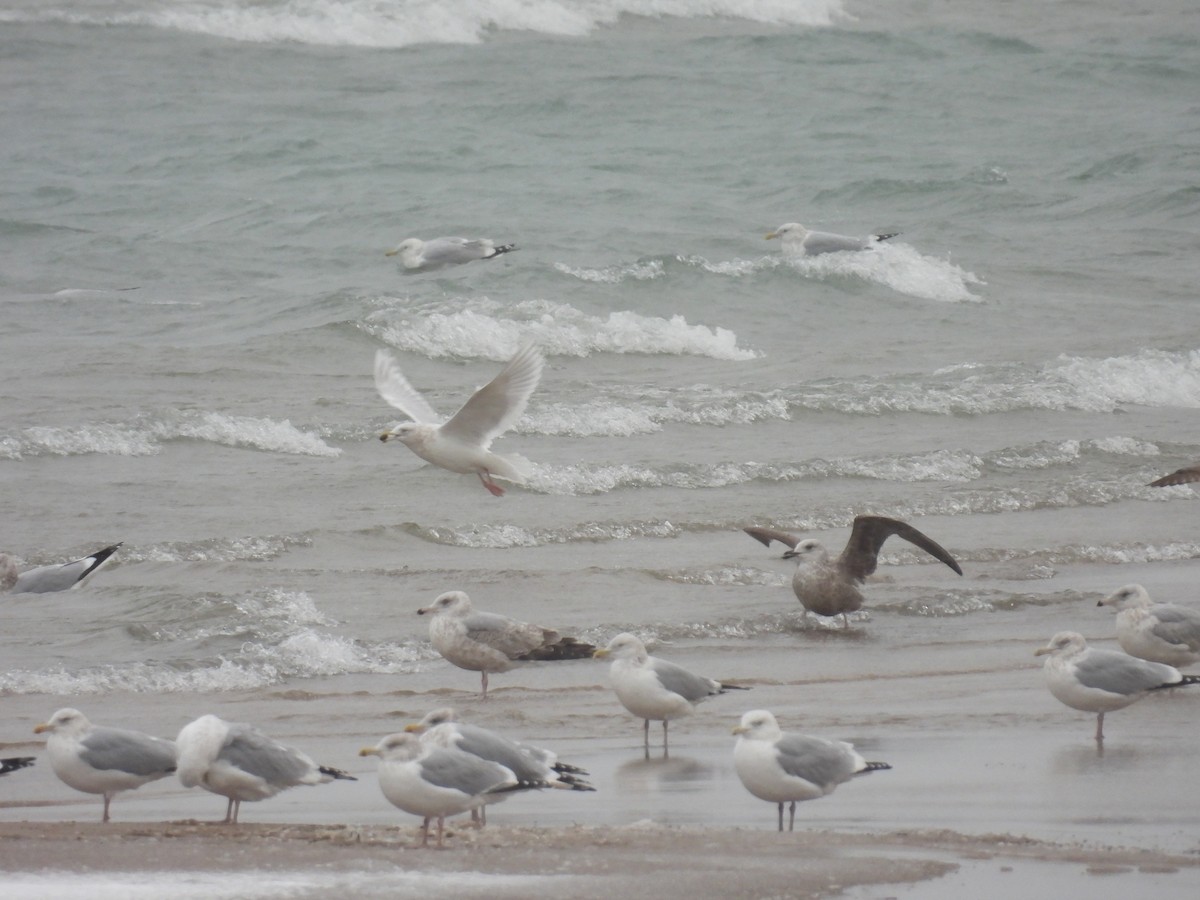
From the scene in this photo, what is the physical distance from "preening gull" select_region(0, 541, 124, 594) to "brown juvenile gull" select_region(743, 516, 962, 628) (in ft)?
12.9

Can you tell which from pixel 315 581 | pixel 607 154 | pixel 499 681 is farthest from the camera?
pixel 607 154

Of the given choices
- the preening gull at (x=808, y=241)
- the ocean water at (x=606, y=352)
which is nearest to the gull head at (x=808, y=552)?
the ocean water at (x=606, y=352)

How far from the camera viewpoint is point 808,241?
19.9 metres

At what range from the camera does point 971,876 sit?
442cm

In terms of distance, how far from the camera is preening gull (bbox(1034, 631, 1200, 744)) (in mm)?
6254

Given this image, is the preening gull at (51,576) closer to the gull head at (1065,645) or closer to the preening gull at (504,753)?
the preening gull at (504,753)

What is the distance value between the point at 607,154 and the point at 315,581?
16.9m

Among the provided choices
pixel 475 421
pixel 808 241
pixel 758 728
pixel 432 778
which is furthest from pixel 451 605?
pixel 808 241

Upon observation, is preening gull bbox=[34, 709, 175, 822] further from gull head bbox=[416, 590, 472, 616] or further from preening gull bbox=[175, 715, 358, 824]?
gull head bbox=[416, 590, 472, 616]

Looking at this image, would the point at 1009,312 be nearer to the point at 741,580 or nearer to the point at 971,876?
the point at 741,580

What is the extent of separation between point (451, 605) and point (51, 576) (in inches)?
111

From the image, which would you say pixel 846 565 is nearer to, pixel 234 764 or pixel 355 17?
pixel 234 764

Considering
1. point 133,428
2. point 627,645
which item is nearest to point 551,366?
point 133,428

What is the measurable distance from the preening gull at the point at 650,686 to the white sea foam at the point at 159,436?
6589 millimetres
